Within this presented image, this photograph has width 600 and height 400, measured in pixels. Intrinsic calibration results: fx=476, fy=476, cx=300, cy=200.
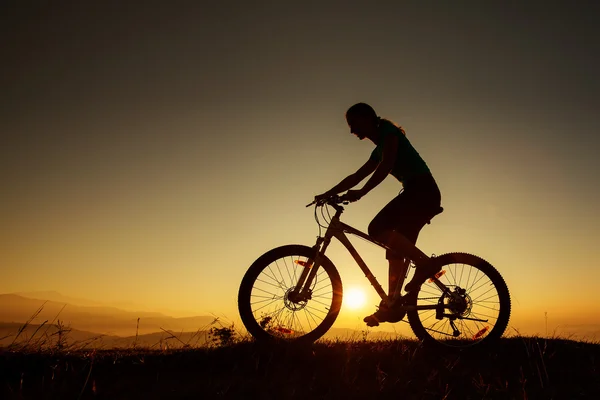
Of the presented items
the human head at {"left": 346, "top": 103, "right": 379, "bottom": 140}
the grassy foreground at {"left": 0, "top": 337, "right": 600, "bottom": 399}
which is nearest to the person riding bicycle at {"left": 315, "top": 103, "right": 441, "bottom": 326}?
the human head at {"left": 346, "top": 103, "right": 379, "bottom": 140}

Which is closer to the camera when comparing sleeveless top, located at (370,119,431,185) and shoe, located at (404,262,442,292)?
sleeveless top, located at (370,119,431,185)

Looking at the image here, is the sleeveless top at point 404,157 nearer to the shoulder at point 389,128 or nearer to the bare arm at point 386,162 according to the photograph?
the shoulder at point 389,128

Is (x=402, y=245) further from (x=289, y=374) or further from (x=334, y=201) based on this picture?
(x=289, y=374)

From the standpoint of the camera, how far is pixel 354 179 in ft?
21.1

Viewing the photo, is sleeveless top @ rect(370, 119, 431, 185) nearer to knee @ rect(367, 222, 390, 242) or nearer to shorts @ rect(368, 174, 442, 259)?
shorts @ rect(368, 174, 442, 259)

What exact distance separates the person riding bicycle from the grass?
95 centimetres

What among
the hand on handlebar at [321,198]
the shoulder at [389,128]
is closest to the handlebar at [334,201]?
the hand on handlebar at [321,198]

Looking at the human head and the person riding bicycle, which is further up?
the human head

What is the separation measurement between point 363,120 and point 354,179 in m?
0.79

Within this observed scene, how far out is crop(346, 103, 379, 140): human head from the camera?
635cm

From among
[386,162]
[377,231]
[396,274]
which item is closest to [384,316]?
[396,274]

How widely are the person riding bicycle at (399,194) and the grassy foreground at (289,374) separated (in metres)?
0.94

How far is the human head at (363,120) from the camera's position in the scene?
250 inches

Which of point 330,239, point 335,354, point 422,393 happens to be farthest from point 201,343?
point 422,393
